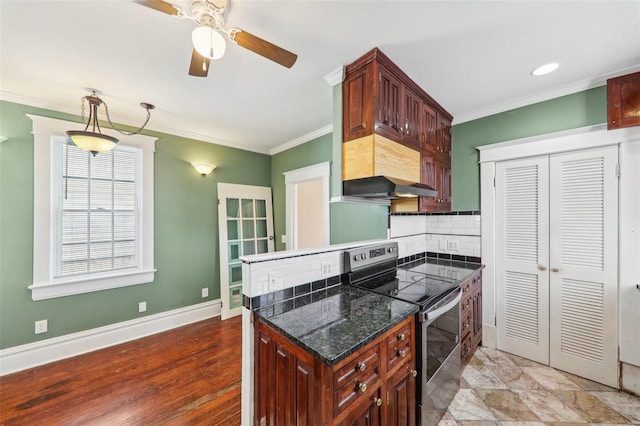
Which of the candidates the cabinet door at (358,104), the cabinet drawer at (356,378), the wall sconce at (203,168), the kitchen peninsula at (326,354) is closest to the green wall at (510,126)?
the cabinet door at (358,104)

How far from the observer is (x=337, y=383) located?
1.05 meters

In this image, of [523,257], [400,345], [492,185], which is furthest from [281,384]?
[492,185]

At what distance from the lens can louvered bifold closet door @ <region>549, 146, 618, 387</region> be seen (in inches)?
78.5

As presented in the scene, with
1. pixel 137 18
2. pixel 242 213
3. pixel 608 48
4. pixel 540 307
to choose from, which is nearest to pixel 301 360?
pixel 137 18

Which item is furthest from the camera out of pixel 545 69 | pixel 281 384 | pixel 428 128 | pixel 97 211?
pixel 97 211

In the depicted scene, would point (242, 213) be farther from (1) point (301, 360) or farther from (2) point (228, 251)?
(1) point (301, 360)

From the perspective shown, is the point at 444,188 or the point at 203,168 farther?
the point at 203,168

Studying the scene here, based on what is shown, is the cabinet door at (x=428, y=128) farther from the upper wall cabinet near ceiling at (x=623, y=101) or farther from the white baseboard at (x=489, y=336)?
the white baseboard at (x=489, y=336)

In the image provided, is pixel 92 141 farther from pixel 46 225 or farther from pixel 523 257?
pixel 523 257

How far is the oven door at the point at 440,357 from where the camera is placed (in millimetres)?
1509

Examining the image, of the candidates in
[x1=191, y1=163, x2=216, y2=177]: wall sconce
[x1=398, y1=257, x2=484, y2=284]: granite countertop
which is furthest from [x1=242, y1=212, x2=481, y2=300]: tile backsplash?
[x1=191, y1=163, x2=216, y2=177]: wall sconce

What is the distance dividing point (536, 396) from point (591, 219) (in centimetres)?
154

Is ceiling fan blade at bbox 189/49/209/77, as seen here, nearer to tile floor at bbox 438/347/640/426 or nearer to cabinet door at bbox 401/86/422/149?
cabinet door at bbox 401/86/422/149

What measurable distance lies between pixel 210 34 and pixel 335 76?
40.5 inches
